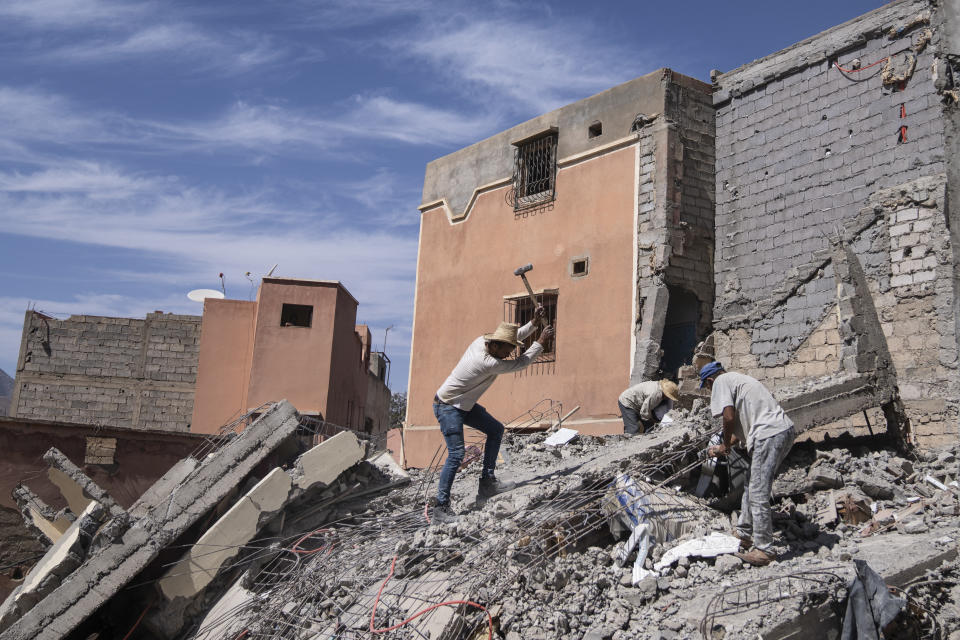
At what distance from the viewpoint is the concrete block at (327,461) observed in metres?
6.90

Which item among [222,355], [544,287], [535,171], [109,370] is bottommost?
[109,370]

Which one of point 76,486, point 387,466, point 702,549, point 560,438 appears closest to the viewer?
point 702,549

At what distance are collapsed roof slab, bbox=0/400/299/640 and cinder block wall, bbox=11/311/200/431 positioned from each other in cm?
1408

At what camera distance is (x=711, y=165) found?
1195 centimetres

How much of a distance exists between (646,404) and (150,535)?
524 centimetres

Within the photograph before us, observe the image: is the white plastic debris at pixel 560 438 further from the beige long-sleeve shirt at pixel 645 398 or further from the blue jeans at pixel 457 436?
the blue jeans at pixel 457 436

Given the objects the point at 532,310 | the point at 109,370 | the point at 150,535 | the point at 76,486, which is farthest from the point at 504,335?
the point at 109,370

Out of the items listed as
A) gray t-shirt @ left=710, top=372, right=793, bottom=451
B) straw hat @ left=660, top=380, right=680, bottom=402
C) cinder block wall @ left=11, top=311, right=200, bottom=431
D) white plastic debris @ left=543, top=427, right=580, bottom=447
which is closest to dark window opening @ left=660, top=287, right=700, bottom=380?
straw hat @ left=660, top=380, right=680, bottom=402

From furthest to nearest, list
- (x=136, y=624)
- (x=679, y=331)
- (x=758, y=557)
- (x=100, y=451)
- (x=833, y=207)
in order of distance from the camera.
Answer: (x=679, y=331), (x=100, y=451), (x=833, y=207), (x=136, y=624), (x=758, y=557)

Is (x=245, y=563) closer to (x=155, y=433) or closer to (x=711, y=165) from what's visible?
(x=155, y=433)

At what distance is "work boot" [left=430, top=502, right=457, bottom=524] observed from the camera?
243 inches

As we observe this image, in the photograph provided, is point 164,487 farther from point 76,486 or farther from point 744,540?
point 744,540

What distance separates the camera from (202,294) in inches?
792

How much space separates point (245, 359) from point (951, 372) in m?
14.6
